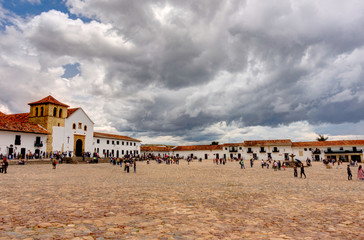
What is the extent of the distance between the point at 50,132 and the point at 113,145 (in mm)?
19260

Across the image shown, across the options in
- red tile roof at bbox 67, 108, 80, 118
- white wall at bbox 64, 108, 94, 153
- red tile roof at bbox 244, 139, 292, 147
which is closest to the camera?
white wall at bbox 64, 108, 94, 153

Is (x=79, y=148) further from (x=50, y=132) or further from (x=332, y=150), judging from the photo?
(x=332, y=150)

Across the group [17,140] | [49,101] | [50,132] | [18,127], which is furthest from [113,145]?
[17,140]

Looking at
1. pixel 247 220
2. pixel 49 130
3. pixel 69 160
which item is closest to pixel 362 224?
pixel 247 220

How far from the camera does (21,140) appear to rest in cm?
3769

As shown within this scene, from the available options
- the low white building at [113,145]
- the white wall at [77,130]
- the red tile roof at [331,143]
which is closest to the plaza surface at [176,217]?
the white wall at [77,130]

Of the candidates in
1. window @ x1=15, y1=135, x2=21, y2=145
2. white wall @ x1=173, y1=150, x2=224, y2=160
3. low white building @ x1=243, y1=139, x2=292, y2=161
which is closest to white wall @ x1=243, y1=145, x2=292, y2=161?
low white building @ x1=243, y1=139, x2=292, y2=161

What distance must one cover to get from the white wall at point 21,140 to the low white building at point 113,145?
573 inches

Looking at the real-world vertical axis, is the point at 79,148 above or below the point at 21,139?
below

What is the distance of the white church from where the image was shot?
36.8m

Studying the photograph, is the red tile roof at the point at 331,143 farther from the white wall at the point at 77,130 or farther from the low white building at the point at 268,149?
the white wall at the point at 77,130

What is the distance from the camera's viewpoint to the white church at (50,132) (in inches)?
1449

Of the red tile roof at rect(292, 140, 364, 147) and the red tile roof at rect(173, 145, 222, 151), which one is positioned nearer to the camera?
the red tile roof at rect(292, 140, 364, 147)

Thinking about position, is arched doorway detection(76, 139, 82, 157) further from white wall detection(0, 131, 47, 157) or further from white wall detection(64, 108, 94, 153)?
white wall detection(0, 131, 47, 157)
